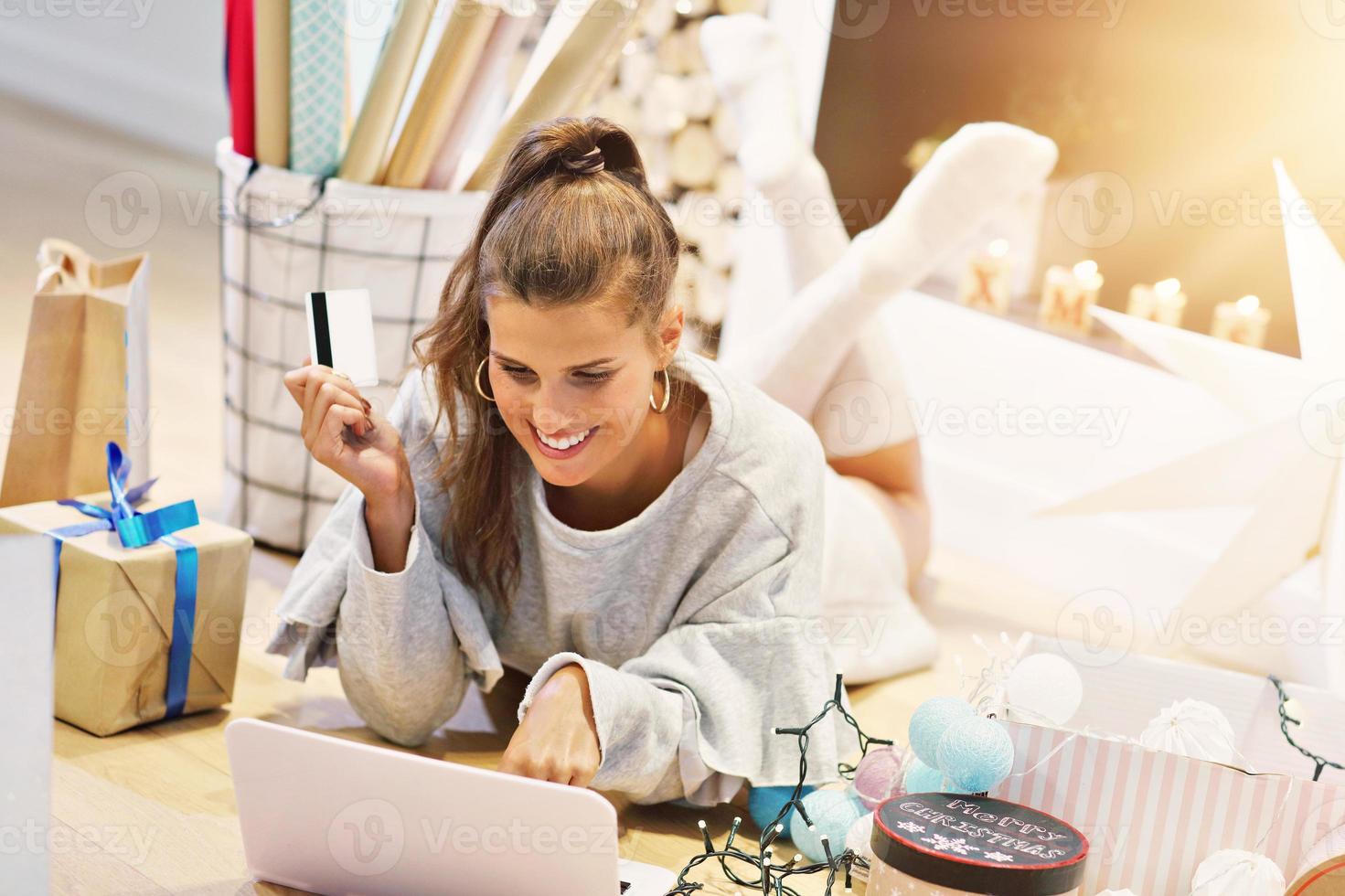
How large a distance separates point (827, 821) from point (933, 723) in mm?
145

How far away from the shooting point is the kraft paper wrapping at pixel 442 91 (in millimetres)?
1330

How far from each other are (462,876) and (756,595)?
0.33m

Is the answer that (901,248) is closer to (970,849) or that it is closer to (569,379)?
(569,379)

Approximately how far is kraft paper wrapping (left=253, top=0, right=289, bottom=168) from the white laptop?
2.63ft

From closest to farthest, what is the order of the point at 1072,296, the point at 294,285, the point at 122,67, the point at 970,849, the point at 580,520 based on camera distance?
the point at 970,849, the point at 580,520, the point at 294,285, the point at 1072,296, the point at 122,67

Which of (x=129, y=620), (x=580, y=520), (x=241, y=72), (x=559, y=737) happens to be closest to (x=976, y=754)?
(x=559, y=737)

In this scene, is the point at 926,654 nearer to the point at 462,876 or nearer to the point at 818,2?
the point at 462,876

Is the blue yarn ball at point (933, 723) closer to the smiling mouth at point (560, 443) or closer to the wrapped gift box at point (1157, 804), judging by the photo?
the wrapped gift box at point (1157, 804)

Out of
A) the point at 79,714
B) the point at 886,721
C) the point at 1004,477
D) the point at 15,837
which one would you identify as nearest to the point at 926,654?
the point at 886,721

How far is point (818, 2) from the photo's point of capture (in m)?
1.96

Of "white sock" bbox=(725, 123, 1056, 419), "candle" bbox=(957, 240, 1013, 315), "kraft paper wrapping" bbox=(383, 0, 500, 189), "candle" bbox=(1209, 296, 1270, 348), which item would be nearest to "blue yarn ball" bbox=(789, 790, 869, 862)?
"white sock" bbox=(725, 123, 1056, 419)

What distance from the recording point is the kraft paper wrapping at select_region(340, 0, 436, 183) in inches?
52.2

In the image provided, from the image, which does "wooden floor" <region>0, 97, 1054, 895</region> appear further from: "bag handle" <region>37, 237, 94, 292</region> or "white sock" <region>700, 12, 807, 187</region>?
"white sock" <region>700, 12, 807, 187</region>

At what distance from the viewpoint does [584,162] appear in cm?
96
